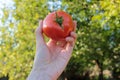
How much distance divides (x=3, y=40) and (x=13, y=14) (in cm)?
147

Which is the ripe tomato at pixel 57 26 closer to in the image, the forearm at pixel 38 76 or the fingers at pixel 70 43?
the fingers at pixel 70 43

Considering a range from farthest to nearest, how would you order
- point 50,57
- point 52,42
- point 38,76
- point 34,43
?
1. point 34,43
2. point 52,42
3. point 50,57
4. point 38,76

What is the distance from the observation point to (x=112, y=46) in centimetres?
1162

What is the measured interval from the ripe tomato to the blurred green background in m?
6.85

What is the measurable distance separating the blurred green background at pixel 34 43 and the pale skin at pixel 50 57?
702 centimetres

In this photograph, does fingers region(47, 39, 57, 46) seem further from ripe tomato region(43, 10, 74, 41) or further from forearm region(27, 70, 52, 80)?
forearm region(27, 70, 52, 80)

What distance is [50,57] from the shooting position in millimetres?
2412

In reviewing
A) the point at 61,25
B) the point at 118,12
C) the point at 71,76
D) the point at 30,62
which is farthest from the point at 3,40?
the point at 61,25

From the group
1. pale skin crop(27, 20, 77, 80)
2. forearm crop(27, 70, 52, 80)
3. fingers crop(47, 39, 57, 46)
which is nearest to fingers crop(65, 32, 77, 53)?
pale skin crop(27, 20, 77, 80)

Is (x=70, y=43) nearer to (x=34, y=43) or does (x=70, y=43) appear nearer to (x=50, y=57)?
(x=50, y=57)

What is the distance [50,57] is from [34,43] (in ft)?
31.4

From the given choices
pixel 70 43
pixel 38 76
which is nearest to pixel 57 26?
pixel 70 43

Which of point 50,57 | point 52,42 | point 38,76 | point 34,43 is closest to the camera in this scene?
point 38,76

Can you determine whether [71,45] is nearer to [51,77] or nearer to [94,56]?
[51,77]
